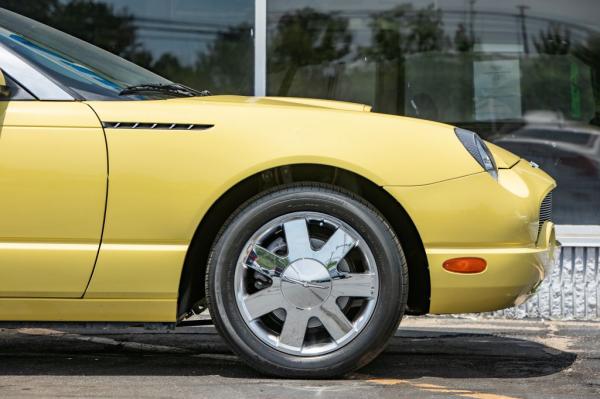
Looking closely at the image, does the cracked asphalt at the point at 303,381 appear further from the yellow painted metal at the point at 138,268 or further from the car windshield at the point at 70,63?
the car windshield at the point at 70,63

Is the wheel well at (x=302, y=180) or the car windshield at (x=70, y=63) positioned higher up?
the car windshield at (x=70, y=63)

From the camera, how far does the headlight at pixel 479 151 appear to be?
4.80 metres

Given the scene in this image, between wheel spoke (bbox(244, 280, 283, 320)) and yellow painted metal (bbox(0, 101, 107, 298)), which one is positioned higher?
yellow painted metal (bbox(0, 101, 107, 298))

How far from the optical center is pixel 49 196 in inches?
183

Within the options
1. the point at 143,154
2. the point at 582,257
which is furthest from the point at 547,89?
the point at 143,154

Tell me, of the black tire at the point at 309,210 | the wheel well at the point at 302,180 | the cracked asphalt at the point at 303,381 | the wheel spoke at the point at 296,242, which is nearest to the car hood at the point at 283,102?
the wheel well at the point at 302,180

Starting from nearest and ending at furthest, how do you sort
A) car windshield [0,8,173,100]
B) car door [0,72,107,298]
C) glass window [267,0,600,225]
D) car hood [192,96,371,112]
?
1. car door [0,72,107,298]
2. car windshield [0,8,173,100]
3. car hood [192,96,371,112]
4. glass window [267,0,600,225]

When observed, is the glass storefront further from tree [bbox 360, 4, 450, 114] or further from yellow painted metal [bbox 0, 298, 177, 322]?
yellow painted metal [bbox 0, 298, 177, 322]

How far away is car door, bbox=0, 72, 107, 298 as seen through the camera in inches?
183

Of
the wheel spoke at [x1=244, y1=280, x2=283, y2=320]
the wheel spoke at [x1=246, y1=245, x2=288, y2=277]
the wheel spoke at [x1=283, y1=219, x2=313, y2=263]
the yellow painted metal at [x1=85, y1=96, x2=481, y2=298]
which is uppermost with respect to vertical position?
the yellow painted metal at [x1=85, y1=96, x2=481, y2=298]

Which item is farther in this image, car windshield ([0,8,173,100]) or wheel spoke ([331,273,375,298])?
car windshield ([0,8,173,100])

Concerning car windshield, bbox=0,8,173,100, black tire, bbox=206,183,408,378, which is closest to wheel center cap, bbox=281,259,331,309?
black tire, bbox=206,183,408,378

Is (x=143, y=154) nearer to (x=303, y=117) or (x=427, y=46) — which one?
(x=303, y=117)

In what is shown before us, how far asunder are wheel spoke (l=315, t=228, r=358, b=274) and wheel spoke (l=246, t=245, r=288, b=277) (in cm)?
15
